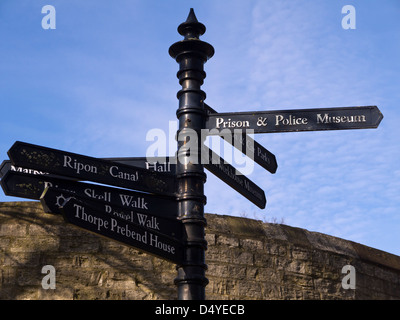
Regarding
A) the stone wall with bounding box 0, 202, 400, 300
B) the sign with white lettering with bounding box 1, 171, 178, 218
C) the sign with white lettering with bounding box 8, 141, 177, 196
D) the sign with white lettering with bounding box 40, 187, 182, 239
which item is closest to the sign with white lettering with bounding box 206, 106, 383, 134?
the sign with white lettering with bounding box 8, 141, 177, 196

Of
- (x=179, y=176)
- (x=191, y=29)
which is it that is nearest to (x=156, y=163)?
(x=179, y=176)

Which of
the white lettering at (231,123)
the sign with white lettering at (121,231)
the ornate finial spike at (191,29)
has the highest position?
the ornate finial spike at (191,29)

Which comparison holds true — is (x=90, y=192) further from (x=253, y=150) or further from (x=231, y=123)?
(x=253, y=150)

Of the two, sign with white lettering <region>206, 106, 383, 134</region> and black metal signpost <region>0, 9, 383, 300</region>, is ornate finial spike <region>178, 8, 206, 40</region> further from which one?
sign with white lettering <region>206, 106, 383, 134</region>

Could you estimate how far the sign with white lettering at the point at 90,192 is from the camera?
439 centimetres

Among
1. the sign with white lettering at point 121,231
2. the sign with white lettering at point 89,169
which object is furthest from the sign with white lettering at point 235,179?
the sign with white lettering at point 121,231

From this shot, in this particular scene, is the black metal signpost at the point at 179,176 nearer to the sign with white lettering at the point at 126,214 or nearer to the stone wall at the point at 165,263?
the sign with white lettering at the point at 126,214

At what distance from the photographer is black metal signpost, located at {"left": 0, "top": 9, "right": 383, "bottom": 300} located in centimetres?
433

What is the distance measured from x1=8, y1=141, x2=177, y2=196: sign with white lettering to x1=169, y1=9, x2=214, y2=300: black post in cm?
17

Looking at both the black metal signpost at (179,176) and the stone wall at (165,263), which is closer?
the black metal signpost at (179,176)

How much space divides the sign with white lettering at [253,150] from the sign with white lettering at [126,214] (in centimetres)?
82

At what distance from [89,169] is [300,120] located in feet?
5.57

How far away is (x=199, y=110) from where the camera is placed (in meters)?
4.93
